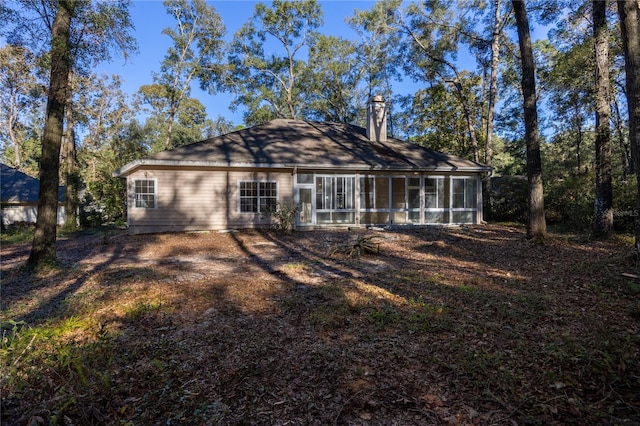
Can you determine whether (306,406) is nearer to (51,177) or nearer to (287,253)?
(287,253)

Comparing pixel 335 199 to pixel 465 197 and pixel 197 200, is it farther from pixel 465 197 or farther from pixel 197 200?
pixel 465 197

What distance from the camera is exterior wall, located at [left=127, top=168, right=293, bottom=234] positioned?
13.4 metres

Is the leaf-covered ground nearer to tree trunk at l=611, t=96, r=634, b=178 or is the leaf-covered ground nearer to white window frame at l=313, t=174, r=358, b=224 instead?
white window frame at l=313, t=174, r=358, b=224

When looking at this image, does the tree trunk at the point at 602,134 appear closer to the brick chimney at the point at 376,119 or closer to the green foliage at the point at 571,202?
the green foliage at the point at 571,202

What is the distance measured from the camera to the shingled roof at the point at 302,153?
1358 cm

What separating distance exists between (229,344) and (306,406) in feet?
4.65

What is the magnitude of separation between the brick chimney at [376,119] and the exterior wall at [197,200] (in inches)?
244

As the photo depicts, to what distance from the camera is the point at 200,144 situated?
14.9 m

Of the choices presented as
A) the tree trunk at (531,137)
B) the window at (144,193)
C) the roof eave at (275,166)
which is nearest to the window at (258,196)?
the roof eave at (275,166)

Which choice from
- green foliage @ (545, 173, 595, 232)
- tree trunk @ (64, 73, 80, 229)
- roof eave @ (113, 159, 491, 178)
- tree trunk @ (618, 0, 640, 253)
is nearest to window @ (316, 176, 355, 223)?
roof eave @ (113, 159, 491, 178)

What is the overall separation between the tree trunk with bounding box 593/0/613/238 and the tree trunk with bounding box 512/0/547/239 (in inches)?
69.2

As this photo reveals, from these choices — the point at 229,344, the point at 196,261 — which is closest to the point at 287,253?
the point at 196,261

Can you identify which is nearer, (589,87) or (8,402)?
(8,402)

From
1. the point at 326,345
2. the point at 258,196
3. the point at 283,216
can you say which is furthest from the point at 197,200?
the point at 326,345
